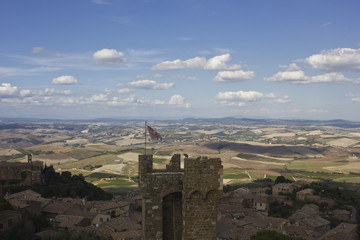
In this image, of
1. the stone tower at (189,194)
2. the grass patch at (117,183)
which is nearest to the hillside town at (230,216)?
the stone tower at (189,194)

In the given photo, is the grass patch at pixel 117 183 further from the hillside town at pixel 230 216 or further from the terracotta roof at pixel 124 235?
the terracotta roof at pixel 124 235

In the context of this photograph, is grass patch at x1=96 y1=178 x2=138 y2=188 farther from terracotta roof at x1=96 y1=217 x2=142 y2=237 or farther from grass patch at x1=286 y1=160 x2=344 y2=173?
grass patch at x1=286 y1=160 x2=344 y2=173

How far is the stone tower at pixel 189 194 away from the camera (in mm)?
13352

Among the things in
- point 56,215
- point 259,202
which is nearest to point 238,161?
point 259,202

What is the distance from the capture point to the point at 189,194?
13.4m

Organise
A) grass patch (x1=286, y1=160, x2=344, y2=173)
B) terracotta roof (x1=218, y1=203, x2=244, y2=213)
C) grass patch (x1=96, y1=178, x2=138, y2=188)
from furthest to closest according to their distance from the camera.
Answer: grass patch (x1=286, y1=160, x2=344, y2=173) → grass patch (x1=96, y1=178, x2=138, y2=188) → terracotta roof (x1=218, y1=203, x2=244, y2=213)

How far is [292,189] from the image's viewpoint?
279 ft

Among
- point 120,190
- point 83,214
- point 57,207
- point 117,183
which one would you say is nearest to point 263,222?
point 83,214

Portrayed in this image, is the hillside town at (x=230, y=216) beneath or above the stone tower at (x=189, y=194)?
beneath

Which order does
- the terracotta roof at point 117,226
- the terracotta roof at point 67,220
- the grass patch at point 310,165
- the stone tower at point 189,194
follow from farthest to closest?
the grass patch at point 310,165
the terracotta roof at point 67,220
the terracotta roof at point 117,226
the stone tower at point 189,194

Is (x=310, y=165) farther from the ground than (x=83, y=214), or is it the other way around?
(x=83, y=214)

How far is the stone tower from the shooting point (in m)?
13.4

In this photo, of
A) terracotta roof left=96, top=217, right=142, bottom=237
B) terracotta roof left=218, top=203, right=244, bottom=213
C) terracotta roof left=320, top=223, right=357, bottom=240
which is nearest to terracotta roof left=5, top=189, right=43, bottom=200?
terracotta roof left=96, top=217, right=142, bottom=237

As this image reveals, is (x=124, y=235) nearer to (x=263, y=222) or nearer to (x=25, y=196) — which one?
(x=263, y=222)
